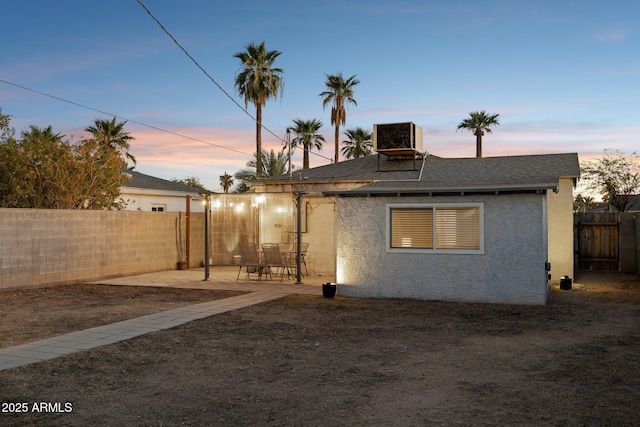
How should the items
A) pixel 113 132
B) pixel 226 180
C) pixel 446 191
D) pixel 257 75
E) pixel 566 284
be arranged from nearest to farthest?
pixel 446 191 < pixel 566 284 < pixel 257 75 < pixel 113 132 < pixel 226 180

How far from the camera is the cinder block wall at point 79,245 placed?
44.4ft

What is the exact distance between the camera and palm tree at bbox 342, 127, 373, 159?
44781mm

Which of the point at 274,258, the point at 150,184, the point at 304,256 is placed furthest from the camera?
the point at 150,184

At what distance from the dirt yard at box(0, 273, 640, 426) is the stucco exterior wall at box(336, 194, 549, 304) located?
0.62m

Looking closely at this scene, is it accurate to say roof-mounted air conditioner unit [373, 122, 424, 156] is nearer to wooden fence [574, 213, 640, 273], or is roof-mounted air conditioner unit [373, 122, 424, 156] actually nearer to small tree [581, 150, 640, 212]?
wooden fence [574, 213, 640, 273]

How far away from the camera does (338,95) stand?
1694 inches

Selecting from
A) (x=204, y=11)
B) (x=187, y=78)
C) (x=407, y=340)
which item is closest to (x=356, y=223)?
(x=407, y=340)

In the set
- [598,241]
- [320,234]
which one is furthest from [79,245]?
[598,241]

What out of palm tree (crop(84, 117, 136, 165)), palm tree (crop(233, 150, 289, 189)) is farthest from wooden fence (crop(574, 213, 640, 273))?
palm tree (crop(84, 117, 136, 165))

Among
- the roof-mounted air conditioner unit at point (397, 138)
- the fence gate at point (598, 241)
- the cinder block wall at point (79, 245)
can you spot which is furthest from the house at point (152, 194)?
the fence gate at point (598, 241)

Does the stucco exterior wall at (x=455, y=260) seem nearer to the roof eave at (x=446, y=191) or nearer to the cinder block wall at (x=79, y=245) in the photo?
the roof eave at (x=446, y=191)

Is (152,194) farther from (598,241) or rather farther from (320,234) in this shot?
(598,241)

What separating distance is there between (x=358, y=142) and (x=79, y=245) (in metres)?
32.0

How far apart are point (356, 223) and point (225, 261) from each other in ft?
16.7
